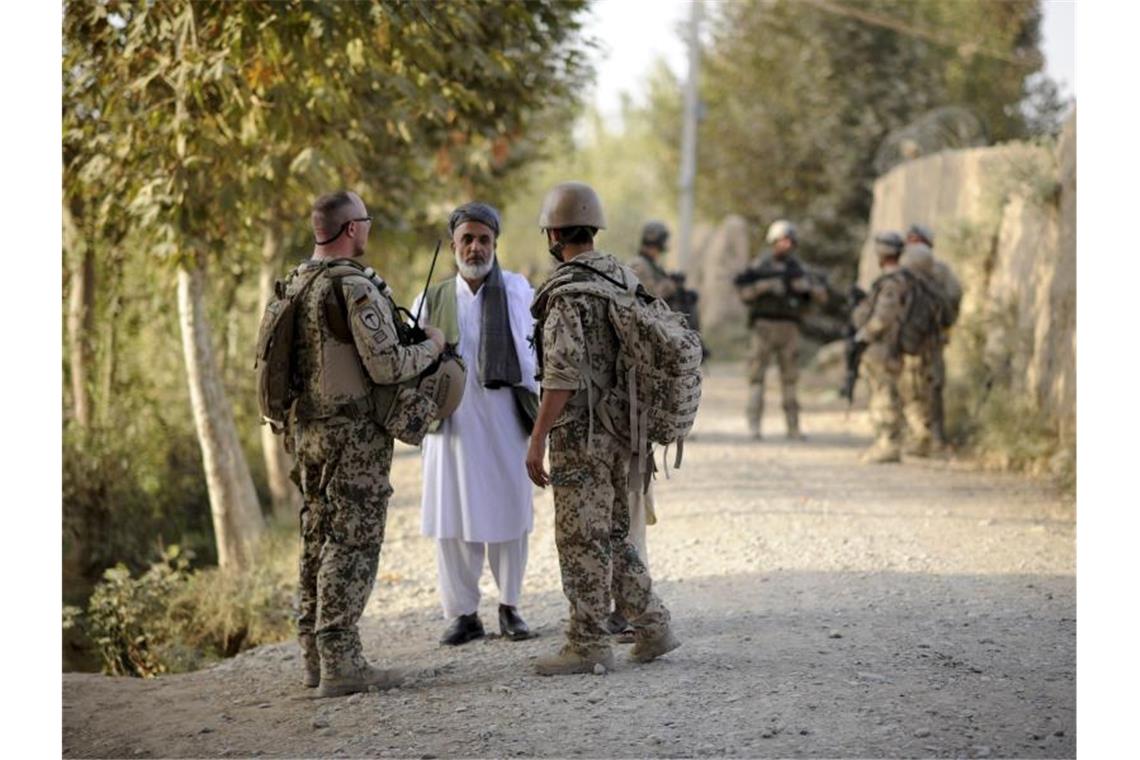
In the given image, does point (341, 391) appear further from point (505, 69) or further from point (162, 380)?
point (162, 380)

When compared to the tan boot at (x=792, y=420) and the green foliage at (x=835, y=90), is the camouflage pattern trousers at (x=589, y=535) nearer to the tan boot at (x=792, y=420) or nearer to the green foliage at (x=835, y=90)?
the tan boot at (x=792, y=420)

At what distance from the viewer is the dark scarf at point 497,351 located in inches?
236

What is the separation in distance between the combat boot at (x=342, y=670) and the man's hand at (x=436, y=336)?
3.80ft

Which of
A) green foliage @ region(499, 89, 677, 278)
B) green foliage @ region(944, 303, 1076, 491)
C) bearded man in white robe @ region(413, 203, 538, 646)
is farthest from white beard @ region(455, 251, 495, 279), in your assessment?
green foliage @ region(499, 89, 677, 278)

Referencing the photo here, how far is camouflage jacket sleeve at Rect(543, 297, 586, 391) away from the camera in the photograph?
5.14m

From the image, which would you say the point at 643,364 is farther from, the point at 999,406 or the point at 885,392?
the point at 999,406

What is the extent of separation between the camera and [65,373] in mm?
11242

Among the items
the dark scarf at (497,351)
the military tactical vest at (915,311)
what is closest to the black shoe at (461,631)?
the dark scarf at (497,351)

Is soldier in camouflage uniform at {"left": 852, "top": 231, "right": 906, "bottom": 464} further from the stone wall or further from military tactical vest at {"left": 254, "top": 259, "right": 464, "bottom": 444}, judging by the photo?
military tactical vest at {"left": 254, "top": 259, "right": 464, "bottom": 444}

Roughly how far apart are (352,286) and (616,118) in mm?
48420

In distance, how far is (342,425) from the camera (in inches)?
210

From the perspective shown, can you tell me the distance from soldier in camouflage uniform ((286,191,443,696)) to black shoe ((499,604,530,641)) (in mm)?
862

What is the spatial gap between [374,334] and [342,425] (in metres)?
0.39

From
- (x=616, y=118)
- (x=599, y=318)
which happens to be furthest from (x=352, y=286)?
(x=616, y=118)
